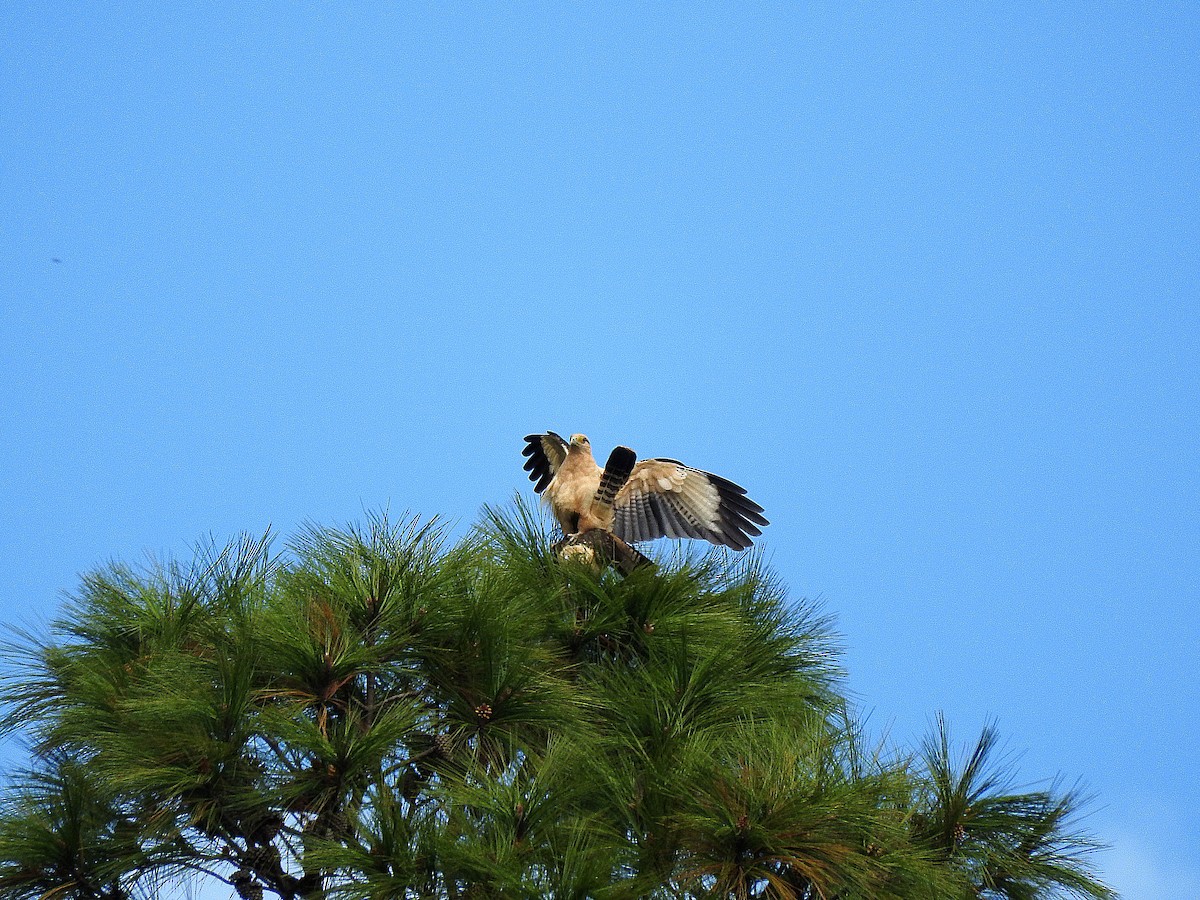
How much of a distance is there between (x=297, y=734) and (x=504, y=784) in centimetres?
82

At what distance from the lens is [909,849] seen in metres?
5.51

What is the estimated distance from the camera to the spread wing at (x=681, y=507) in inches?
334

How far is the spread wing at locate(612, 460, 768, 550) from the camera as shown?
8.48 meters

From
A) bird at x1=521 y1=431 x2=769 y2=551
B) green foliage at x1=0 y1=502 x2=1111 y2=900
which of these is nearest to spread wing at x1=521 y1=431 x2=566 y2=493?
bird at x1=521 y1=431 x2=769 y2=551

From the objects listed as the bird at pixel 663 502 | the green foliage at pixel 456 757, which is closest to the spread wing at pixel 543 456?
the bird at pixel 663 502

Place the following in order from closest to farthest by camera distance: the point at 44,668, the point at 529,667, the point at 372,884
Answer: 1. the point at 372,884
2. the point at 529,667
3. the point at 44,668

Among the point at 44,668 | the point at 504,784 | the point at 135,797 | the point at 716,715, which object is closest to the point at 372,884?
the point at 504,784

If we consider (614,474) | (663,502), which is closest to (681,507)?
(663,502)

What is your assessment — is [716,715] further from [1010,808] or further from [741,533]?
[741,533]

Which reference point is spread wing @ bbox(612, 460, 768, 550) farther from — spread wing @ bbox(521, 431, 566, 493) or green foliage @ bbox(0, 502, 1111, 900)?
green foliage @ bbox(0, 502, 1111, 900)

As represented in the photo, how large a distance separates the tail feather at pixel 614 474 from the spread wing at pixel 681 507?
0.32 m

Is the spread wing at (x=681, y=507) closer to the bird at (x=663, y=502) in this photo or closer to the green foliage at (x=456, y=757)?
the bird at (x=663, y=502)

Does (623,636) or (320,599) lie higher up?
(623,636)

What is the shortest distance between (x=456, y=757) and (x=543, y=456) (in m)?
3.89
